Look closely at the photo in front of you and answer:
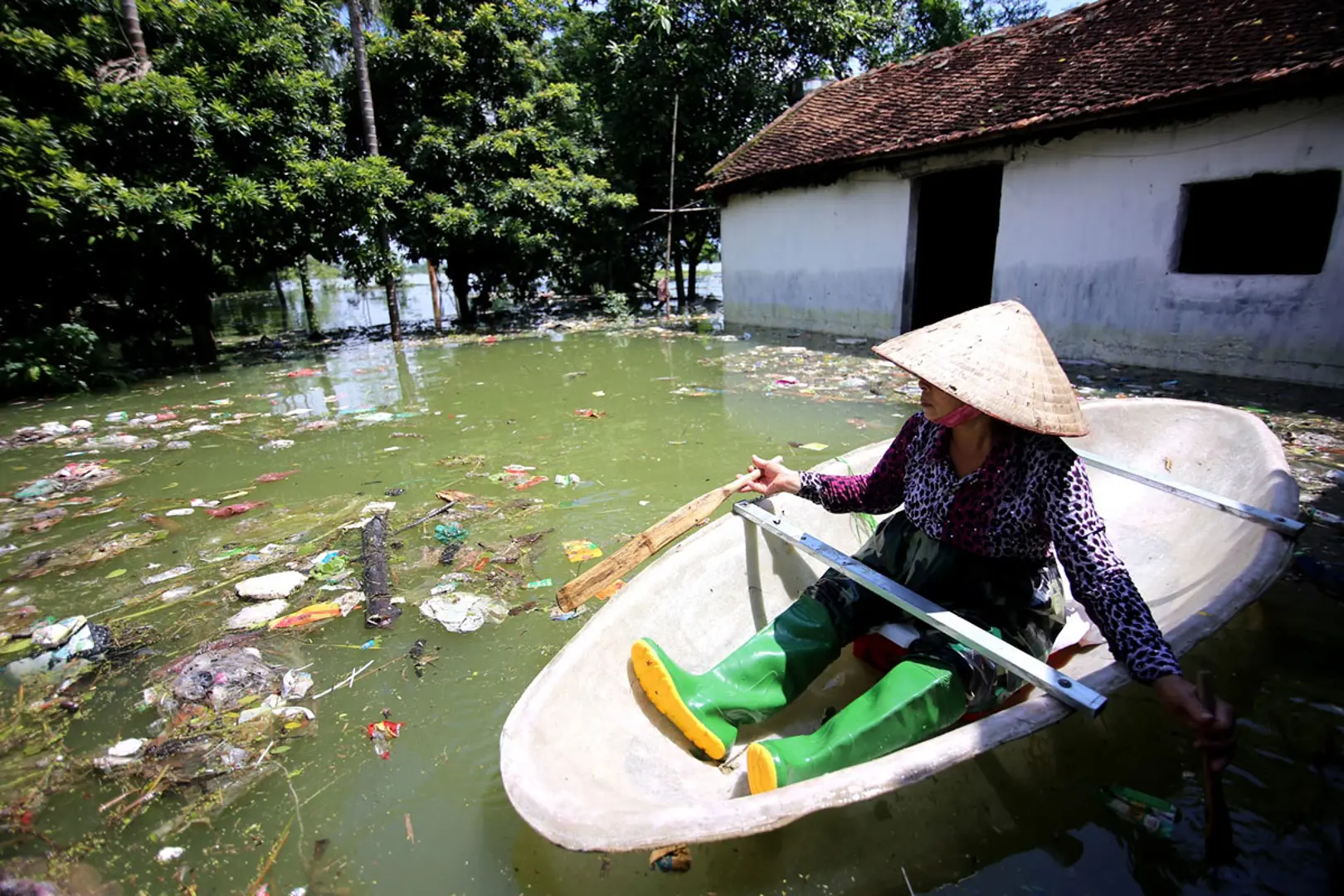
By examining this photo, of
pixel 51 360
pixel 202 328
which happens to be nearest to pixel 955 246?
pixel 202 328

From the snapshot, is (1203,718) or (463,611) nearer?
(1203,718)

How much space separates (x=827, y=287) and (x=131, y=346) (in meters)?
10.7

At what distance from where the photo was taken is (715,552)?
223 centimetres

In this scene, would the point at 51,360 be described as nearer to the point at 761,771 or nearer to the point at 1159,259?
the point at 761,771

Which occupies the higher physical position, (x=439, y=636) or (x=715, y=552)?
(x=715, y=552)

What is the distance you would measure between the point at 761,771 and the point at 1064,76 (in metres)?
8.86

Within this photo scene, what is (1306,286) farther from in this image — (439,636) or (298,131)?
(298,131)

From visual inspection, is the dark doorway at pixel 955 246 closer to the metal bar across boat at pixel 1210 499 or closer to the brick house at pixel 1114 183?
the brick house at pixel 1114 183

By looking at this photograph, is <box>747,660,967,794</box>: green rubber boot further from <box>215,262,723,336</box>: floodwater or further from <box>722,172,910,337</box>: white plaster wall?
<box>215,262,723,336</box>: floodwater

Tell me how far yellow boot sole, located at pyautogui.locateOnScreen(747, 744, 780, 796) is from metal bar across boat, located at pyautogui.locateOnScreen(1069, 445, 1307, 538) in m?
1.41

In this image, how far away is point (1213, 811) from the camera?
4.63ft

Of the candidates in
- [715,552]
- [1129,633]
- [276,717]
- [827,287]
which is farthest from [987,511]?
[827,287]

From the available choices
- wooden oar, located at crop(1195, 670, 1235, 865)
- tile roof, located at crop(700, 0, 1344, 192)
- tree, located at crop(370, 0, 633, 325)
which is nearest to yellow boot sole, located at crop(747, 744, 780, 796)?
wooden oar, located at crop(1195, 670, 1235, 865)

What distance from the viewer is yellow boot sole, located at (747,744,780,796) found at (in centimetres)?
139
